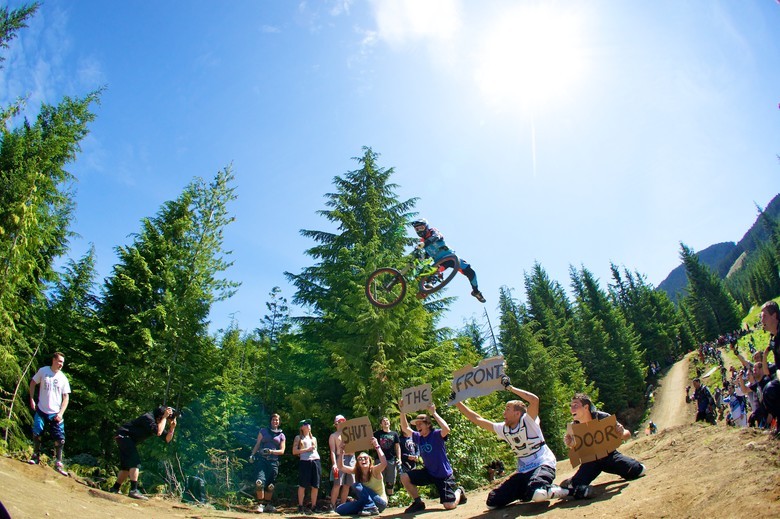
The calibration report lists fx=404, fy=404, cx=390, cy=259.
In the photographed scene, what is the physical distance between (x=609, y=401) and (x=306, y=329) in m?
38.1

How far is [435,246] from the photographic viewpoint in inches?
392

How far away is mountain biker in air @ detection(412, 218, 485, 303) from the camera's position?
32.5 ft

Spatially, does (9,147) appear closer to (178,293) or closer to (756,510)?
(178,293)

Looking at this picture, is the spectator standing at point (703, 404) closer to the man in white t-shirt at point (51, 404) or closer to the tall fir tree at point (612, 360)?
the man in white t-shirt at point (51, 404)

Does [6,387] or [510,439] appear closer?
[510,439]

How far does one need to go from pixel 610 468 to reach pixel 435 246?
18.5 ft

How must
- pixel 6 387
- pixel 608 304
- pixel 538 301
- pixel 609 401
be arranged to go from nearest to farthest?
1. pixel 6 387
2. pixel 609 401
3. pixel 538 301
4. pixel 608 304

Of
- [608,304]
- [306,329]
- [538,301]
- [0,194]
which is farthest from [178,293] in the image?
[608,304]

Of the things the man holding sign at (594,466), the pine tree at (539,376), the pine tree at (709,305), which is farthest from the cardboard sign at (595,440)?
the pine tree at (709,305)

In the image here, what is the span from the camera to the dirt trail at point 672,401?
33.8 m

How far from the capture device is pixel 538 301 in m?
46.4

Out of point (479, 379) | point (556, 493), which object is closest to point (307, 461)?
point (479, 379)

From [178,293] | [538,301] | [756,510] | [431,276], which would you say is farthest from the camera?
[538,301]

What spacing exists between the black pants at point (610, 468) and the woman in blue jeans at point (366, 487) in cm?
355
